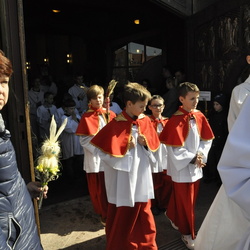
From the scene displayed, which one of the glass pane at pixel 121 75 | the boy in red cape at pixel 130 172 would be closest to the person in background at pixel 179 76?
the glass pane at pixel 121 75

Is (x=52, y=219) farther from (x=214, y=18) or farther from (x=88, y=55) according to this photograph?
(x=88, y=55)

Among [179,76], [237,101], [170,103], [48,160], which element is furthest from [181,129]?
[179,76]

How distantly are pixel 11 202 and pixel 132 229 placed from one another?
169 centimetres

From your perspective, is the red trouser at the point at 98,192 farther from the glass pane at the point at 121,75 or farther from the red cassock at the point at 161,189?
the glass pane at the point at 121,75

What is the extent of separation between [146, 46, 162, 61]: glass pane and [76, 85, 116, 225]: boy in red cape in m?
4.74

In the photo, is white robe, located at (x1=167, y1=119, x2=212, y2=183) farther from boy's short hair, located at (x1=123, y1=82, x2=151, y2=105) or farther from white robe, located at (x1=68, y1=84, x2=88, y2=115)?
white robe, located at (x1=68, y1=84, x2=88, y2=115)

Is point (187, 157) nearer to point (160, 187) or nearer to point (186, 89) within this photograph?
point (186, 89)

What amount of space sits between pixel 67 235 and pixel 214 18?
14.4 feet

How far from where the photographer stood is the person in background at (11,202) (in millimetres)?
1655

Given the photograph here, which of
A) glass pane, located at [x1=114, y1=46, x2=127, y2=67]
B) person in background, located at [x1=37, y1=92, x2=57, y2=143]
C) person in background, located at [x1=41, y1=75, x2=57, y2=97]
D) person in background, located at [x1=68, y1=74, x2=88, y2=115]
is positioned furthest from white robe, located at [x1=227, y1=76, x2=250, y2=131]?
glass pane, located at [x1=114, y1=46, x2=127, y2=67]

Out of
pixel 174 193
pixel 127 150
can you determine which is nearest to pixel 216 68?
pixel 174 193

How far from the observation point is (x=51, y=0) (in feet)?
28.4

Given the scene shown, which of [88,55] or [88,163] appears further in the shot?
[88,55]

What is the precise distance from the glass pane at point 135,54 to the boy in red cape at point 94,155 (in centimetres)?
507
